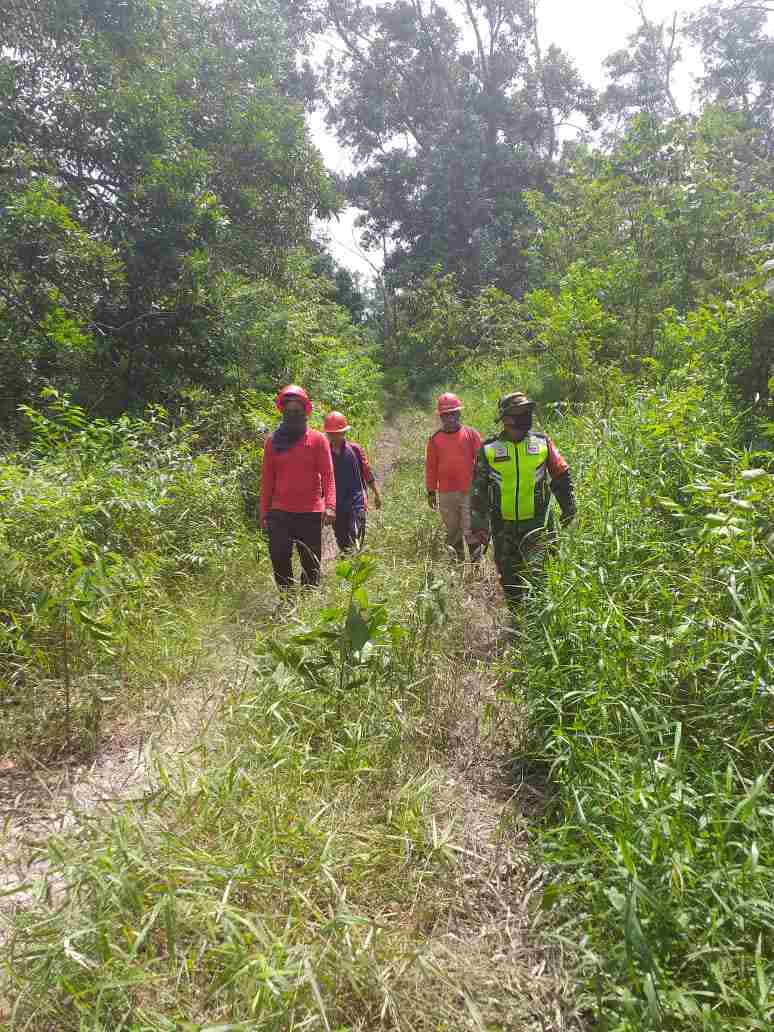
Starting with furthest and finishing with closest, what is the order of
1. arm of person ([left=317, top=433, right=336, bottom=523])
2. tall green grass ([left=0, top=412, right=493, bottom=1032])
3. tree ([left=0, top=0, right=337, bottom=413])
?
tree ([left=0, top=0, right=337, bottom=413])
arm of person ([left=317, top=433, right=336, bottom=523])
tall green grass ([left=0, top=412, right=493, bottom=1032])

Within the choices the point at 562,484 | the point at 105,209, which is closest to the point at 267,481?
the point at 562,484

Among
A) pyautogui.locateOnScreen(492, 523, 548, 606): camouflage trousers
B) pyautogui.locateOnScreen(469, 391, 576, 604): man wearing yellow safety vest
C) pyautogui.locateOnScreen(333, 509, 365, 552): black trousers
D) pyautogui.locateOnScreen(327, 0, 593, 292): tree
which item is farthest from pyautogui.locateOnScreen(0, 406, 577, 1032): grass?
pyautogui.locateOnScreen(327, 0, 593, 292): tree

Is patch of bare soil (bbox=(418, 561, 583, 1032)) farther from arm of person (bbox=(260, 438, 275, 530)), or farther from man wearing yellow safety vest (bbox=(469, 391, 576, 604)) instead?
arm of person (bbox=(260, 438, 275, 530))

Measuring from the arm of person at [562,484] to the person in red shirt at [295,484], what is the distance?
5.28 feet

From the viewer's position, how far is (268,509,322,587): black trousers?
4086mm

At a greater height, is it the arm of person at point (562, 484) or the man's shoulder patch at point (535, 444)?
the man's shoulder patch at point (535, 444)

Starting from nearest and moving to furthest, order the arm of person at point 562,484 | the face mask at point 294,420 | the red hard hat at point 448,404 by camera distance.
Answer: the arm of person at point 562,484
the face mask at point 294,420
the red hard hat at point 448,404

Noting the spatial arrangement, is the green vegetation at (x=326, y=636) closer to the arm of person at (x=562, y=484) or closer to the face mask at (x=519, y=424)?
the arm of person at (x=562, y=484)

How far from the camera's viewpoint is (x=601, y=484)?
393 cm

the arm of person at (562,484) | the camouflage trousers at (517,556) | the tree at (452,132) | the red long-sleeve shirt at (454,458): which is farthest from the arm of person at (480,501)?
the tree at (452,132)

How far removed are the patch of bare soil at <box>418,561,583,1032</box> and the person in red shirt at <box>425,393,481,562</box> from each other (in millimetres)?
1982

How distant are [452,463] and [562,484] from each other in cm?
134

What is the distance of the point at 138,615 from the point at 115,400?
441 centimetres

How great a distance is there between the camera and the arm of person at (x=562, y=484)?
3545 mm
